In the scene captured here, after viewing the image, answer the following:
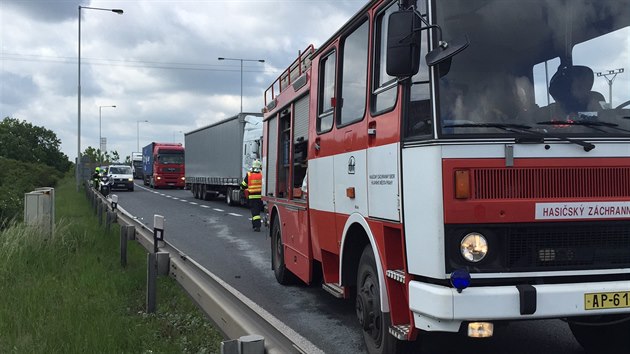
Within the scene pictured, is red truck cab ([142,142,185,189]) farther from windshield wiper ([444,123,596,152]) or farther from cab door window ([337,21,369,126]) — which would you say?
windshield wiper ([444,123,596,152])

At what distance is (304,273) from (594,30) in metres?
4.13

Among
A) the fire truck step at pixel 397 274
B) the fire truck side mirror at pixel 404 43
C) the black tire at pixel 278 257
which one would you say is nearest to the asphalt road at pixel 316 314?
the black tire at pixel 278 257

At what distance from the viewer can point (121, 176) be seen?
4153 centimetres

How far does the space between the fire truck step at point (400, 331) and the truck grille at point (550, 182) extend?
1059 mm

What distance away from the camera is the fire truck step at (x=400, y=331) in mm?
3953

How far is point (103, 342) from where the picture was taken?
15.0ft

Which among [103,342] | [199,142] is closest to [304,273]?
[103,342]

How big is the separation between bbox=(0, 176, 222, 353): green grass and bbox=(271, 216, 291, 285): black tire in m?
1.69

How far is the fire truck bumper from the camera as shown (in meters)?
3.49

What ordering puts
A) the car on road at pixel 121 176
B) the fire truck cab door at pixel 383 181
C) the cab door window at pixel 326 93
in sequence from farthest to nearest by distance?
the car on road at pixel 121 176 → the cab door window at pixel 326 93 → the fire truck cab door at pixel 383 181

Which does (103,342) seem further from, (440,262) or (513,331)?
(513,331)

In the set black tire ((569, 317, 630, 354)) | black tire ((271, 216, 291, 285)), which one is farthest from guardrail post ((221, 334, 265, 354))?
black tire ((271, 216, 291, 285))

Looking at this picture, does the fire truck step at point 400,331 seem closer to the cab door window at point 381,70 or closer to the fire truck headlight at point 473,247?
the fire truck headlight at point 473,247

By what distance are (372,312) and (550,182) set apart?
170 cm
